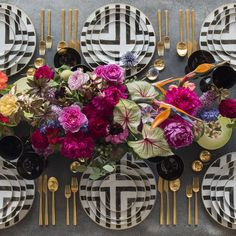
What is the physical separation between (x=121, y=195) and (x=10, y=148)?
0.49m

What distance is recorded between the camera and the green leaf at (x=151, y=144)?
5.02ft

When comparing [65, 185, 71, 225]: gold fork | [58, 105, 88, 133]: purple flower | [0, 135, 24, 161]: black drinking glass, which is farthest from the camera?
[65, 185, 71, 225]: gold fork

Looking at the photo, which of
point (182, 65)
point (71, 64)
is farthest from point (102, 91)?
point (182, 65)

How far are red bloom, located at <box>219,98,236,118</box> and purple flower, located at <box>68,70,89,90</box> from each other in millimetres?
522

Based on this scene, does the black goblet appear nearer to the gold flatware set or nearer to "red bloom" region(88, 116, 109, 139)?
the gold flatware set

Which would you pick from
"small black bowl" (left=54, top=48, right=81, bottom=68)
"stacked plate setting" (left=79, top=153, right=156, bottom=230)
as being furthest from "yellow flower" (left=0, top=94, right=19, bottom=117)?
"stacked plate setting" (left=79, top=153, right=156, bottom=230)

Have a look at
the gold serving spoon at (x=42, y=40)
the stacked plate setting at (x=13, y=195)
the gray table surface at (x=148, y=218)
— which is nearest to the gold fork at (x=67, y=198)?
the gray table surface at (x=148, y=218)

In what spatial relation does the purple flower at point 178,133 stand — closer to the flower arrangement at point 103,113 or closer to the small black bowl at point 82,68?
the flower arrangement at point 103,113

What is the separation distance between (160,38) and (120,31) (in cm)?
18

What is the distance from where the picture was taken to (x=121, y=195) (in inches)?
71.3

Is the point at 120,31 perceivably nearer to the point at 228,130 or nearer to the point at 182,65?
the point at 182,65

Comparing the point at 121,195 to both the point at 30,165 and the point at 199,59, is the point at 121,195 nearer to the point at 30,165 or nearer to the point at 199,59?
the point at 30,165

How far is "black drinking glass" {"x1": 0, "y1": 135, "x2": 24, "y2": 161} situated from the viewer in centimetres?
172

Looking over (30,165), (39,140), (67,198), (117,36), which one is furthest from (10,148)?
(117,36)
